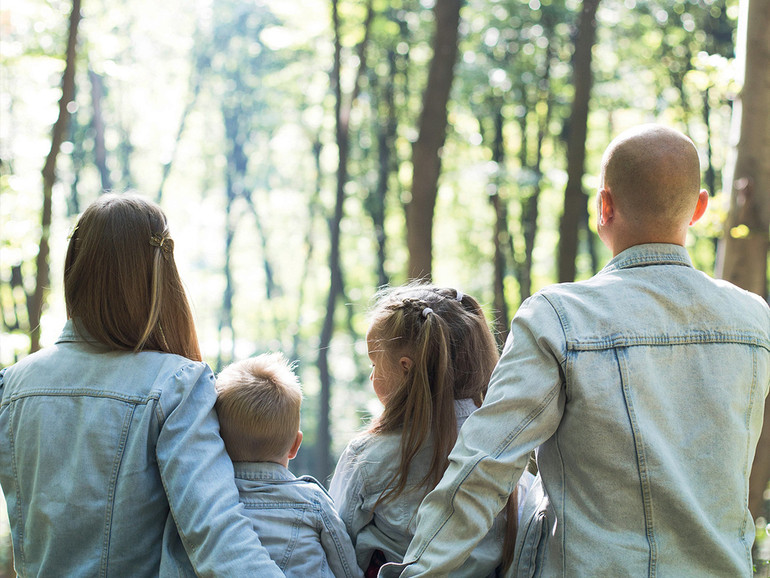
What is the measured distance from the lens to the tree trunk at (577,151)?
7.53 m

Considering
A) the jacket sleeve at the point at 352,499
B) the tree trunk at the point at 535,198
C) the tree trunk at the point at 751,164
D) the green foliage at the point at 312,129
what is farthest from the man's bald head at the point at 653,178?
the tree trunk at the point at 535,198

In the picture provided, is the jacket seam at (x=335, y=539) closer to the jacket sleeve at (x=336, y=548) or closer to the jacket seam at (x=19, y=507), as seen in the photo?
the jacket sleeve at (x=336, y=548)

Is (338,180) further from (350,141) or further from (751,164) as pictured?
(751,164)

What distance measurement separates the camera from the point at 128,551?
218 cm

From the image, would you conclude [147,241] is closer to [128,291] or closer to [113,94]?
[128,291]

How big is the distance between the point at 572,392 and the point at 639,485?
10.8 inches

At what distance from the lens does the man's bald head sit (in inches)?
81.1

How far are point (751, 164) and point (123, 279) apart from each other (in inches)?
159

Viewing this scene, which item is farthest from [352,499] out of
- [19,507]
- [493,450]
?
[19,507]

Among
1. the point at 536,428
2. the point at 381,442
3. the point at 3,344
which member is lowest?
the point at 3,344

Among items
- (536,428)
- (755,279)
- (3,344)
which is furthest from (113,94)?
(536,428)

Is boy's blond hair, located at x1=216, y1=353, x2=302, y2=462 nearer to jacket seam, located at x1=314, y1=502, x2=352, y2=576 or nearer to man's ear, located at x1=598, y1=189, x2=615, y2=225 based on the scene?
jacket seam, located at x1=314, y1=502, x2=352, y2=576

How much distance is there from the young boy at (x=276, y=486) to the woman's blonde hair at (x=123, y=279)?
0.96ft

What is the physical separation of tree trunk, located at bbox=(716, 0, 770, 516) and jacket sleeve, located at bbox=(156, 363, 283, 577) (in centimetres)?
380
